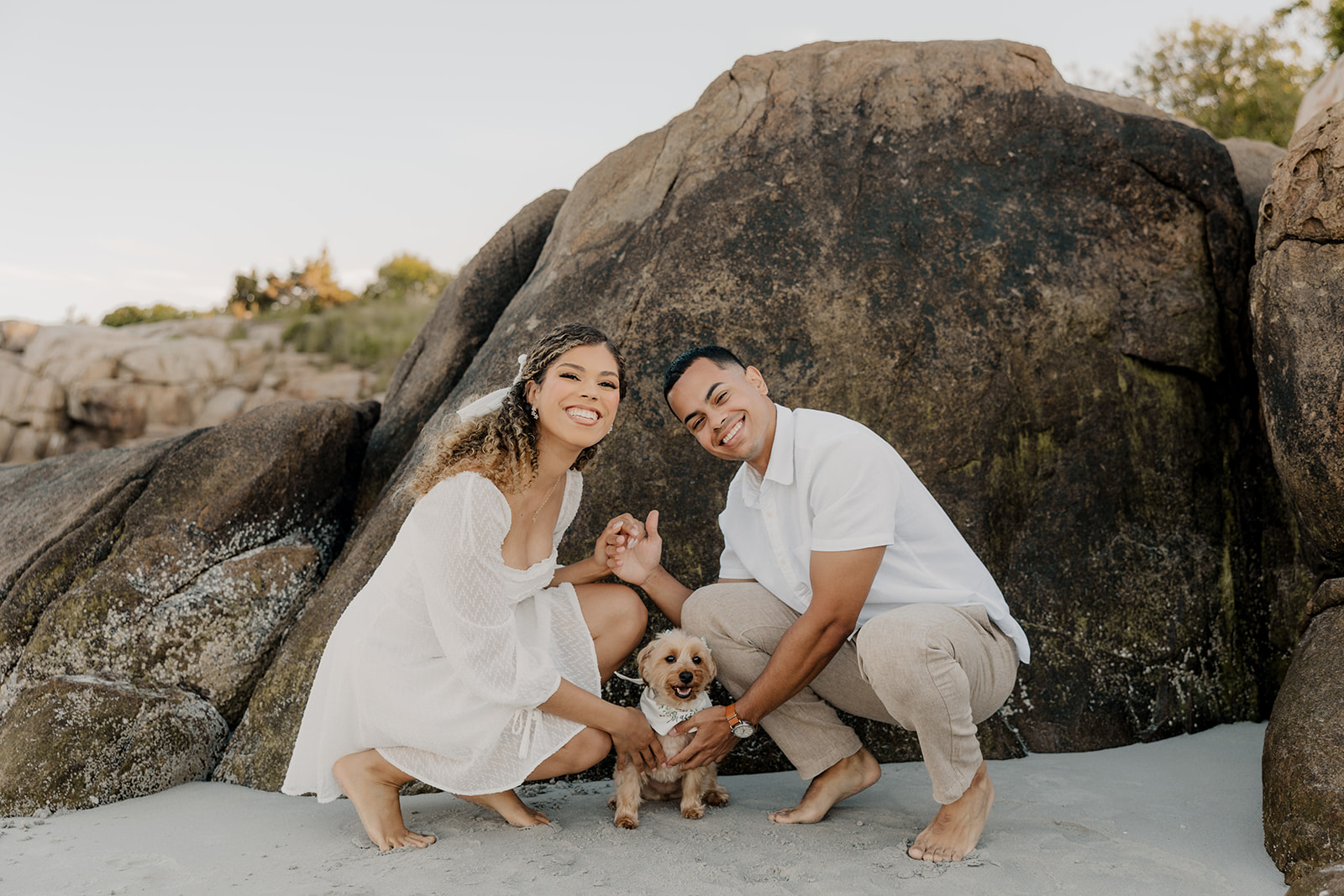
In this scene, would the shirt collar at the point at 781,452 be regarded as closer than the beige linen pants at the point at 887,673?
No

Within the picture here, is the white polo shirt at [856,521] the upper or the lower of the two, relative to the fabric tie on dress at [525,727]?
upper

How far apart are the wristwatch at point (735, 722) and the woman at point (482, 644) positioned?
0.26m

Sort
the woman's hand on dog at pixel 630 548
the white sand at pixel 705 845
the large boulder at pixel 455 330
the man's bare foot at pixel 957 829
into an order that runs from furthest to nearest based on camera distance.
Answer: the large boulder at pixel 455 330 < the woman's hand on dog at pixel 630 548 < the man's bare foot at pixel 957 829 < the white sand at pixel 705 845

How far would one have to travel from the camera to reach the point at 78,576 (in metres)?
4.49

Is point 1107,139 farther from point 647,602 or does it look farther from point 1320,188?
point 647,602

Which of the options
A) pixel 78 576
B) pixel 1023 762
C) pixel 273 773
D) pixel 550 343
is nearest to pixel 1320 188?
pixel 1023 762

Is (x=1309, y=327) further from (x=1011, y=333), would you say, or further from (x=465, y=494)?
(x=465, y=494)

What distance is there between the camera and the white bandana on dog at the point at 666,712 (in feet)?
10.9

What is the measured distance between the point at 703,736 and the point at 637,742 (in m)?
0.22

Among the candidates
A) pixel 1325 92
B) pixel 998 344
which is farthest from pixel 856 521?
pixel 1325 92

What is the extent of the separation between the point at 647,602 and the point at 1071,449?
A: 205 centimetres

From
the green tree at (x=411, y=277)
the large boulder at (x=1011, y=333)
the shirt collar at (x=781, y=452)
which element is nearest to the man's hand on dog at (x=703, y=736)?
the shirt collar at (x=781, y=452)

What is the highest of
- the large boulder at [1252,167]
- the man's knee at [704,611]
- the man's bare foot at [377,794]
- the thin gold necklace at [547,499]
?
the large boulder at [1252,167]

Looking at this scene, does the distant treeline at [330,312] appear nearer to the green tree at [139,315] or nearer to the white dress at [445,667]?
the green tree at [139,315]
